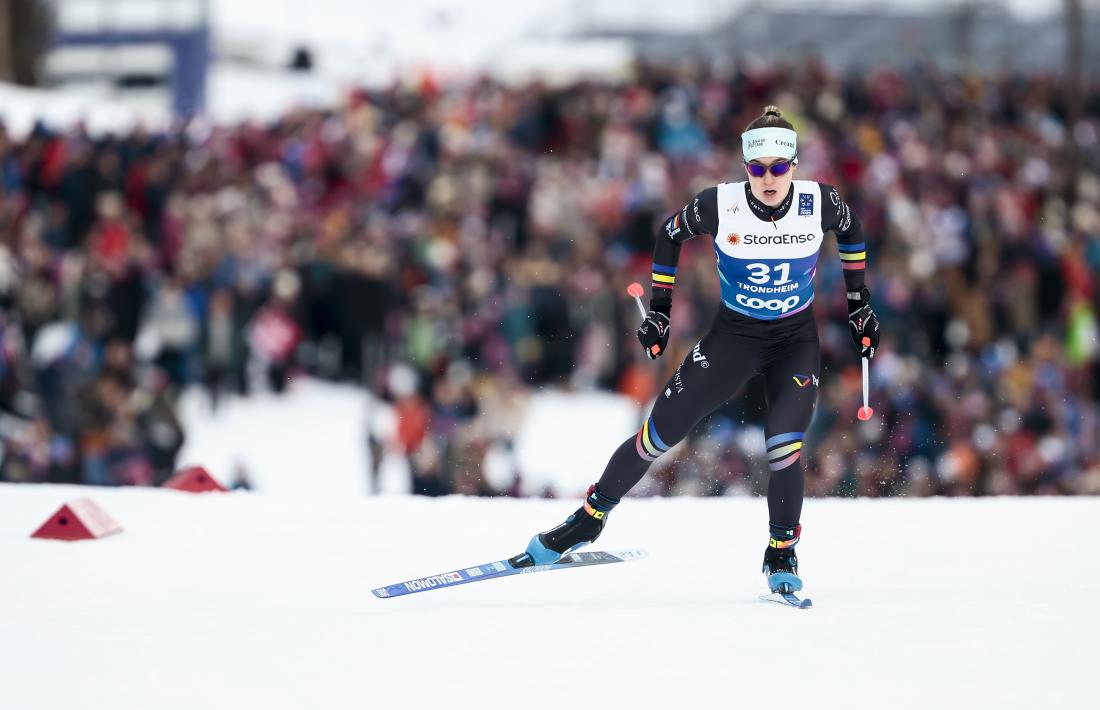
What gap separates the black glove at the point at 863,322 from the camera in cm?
588

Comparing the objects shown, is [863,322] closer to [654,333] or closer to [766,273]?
[766,273]

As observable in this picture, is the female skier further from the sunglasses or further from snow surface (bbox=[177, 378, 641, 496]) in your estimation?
snow surface (bbox=[177, 378, 641, 496])

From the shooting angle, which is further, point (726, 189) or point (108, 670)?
point (726, 189)

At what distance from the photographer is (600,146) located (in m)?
16.6

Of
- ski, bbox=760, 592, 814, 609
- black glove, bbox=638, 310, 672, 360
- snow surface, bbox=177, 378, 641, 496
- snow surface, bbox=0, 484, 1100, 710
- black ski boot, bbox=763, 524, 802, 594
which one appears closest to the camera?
snow surface, bbox=0, 484, 1100, 710

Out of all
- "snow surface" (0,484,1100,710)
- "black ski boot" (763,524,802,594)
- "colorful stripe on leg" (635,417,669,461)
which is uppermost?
"colorful stripe on leg" (635,417,669,461)

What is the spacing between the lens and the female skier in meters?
5.70

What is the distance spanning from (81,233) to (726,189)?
10.7 meters

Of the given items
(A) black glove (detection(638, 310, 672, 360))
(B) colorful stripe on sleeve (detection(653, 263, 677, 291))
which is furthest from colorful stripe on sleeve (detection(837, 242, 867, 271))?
(A) black glove (detection(638, 310, 672, 360))

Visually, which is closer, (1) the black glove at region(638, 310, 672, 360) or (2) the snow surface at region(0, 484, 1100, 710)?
(2) the snow surface at region(0, 484, 1100, 710)

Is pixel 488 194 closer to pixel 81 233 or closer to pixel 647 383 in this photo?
pixel 647 383

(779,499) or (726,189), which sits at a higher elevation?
(726,189)

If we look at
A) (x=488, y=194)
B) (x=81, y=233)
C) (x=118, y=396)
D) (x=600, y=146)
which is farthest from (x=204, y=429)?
(x=600, y=146)

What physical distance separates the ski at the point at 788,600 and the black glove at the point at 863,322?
1069 millimetres
